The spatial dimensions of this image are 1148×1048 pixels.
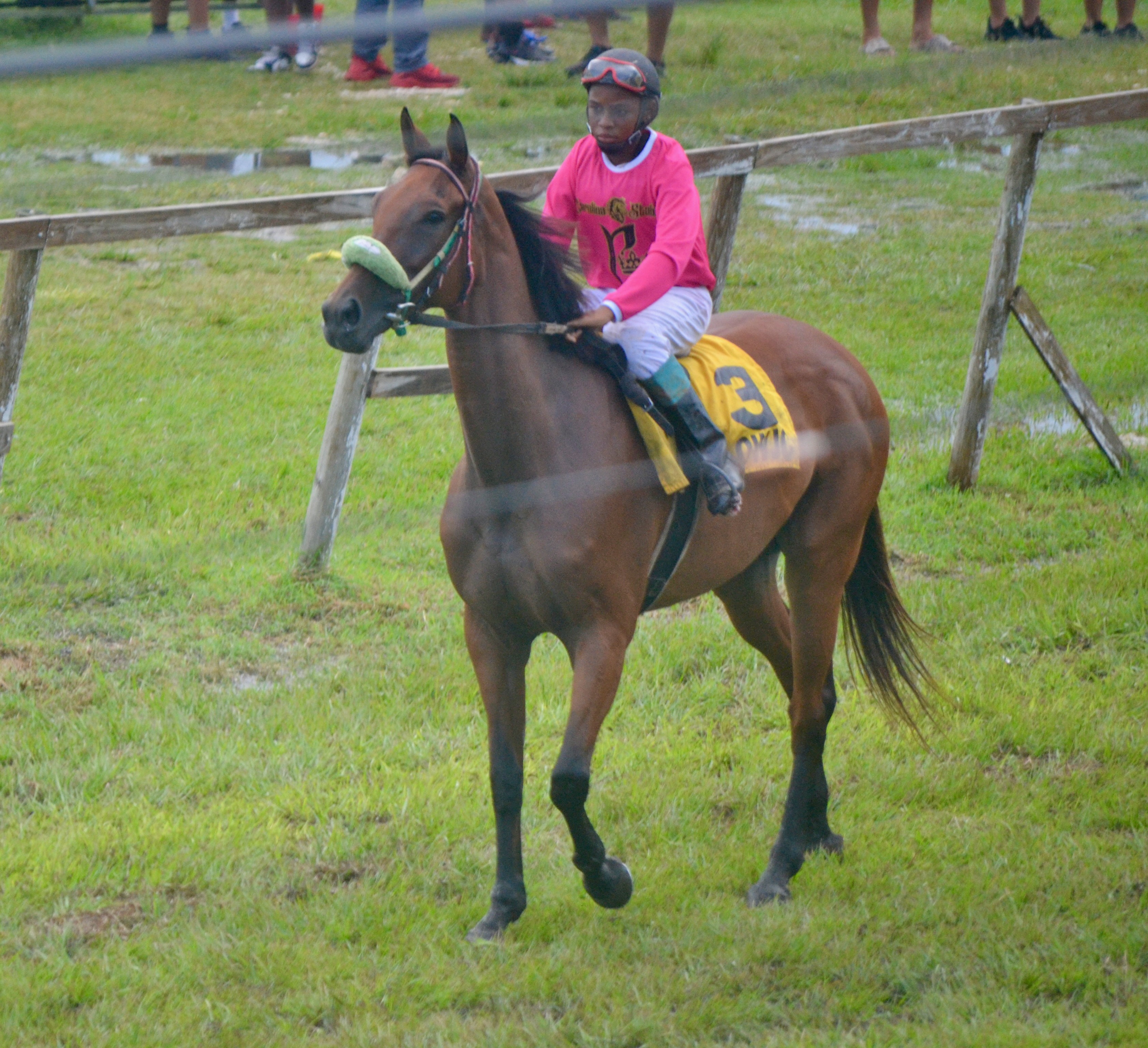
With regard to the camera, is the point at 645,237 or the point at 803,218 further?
the point at 803,218

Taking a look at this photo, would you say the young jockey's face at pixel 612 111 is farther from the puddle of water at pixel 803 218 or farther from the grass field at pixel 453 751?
the puddle of water at pixel 803 218

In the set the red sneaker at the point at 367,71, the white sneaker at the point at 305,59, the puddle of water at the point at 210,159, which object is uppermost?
the red sneaker at the point at 367,71

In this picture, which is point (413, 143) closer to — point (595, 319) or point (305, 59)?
point (595, 319)

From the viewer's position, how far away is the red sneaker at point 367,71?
44.6ft

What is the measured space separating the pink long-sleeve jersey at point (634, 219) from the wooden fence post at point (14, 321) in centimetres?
217

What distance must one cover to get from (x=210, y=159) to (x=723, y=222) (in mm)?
7623

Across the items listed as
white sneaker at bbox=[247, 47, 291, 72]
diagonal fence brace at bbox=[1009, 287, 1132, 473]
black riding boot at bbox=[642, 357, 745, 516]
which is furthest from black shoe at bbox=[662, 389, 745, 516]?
white sneaker at bbox=[247, 47, 291, 72]

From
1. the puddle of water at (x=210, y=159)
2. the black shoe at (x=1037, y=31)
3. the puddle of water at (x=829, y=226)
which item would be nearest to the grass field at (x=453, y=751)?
the puddle of water at (x=210, y=159)

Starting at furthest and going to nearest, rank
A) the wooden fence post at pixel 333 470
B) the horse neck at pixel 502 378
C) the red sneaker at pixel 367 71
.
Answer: the red sneaker at pixel 367 71 → the wooden fence post at pixel 333 470 → the horse neck at pixel 502 378

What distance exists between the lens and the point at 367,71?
13680mm

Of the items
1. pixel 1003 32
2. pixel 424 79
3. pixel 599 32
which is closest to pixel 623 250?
pixel 599 32

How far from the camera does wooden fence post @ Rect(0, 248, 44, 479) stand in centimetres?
499

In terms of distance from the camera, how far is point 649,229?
155 inches

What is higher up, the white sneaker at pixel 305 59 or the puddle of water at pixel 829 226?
the white sneaker at pixel 305 59
